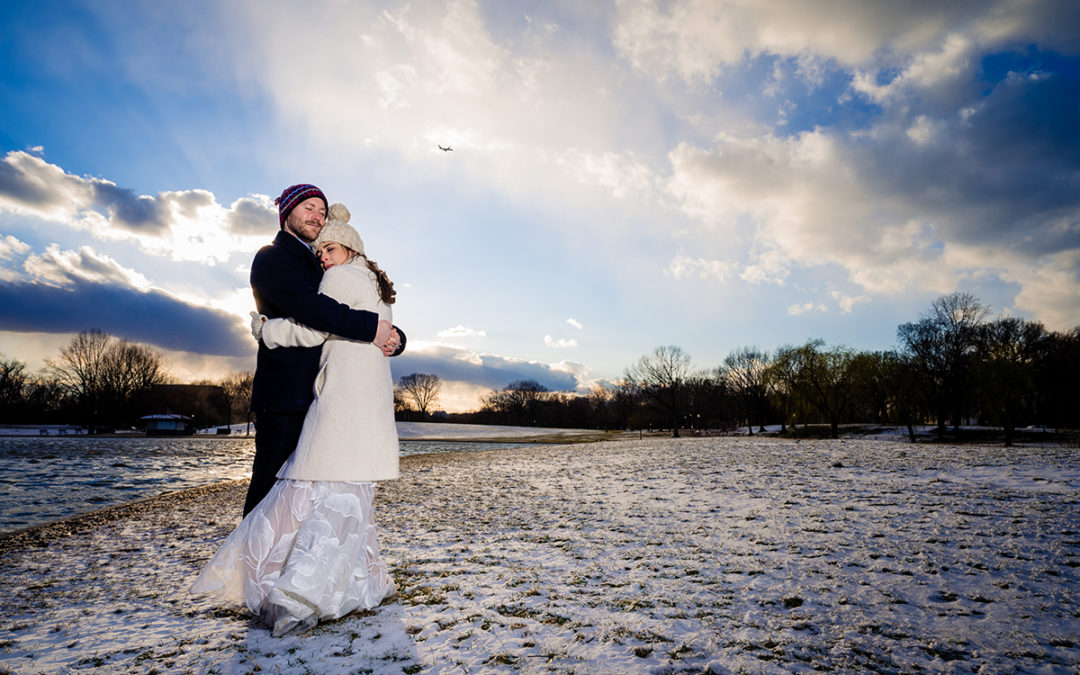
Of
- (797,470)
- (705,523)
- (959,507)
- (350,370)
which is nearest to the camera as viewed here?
(350,370)

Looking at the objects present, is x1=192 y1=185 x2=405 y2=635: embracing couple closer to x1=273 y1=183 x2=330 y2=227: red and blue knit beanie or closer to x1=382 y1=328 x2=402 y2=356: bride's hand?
x1=382 y1=328 x2=402 y2=356: bride's hand

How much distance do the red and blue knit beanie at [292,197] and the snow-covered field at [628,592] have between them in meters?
3.00

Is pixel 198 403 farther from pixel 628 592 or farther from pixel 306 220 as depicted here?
pixel 628 592

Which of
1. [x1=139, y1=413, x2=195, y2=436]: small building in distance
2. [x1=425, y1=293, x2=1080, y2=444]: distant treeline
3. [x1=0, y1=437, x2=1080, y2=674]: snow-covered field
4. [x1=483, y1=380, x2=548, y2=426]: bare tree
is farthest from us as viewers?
[x1=483, y1=380, x2=548, y2=426]: bare tree

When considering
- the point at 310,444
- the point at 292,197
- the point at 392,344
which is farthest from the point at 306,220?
the point at 310,444

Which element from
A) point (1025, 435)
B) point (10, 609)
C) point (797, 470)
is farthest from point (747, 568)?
point (1025, 435)

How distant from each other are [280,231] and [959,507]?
10.5 metres

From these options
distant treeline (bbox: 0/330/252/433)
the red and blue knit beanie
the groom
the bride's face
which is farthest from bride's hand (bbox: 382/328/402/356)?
distant treeline (bbox: 0/330/252/433)

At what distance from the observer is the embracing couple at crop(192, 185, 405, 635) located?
311 centimetres

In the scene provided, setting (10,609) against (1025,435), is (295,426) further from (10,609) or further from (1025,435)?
(1025,435)

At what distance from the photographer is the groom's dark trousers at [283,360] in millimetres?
3189

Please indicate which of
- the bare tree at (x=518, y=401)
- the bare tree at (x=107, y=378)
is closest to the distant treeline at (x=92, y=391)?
the bare tree at (x=107, y=378)

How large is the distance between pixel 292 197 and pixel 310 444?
1943 mm

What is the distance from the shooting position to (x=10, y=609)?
12.6ft
